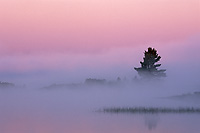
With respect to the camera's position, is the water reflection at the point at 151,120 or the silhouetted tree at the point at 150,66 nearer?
the water reflection at the point at 151,120

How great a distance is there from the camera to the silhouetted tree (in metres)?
110

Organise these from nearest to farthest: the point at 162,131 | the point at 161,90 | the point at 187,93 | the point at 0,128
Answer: the point at 162,131 → the point at 0,128 → the point at 187,93 → the point at 161,90

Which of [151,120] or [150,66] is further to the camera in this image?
[150,66]

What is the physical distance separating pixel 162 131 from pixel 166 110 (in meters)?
16.7

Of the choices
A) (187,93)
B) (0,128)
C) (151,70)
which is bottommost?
(0,128)

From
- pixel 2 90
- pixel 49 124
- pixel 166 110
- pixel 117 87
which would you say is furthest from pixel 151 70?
pixel 2 90

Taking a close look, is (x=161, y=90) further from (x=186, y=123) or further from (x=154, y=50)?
(x=186, y=123)

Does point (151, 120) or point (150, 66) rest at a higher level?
point (150, 66)

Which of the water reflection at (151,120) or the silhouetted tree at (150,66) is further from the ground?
the silhouetted tree at (150,66)

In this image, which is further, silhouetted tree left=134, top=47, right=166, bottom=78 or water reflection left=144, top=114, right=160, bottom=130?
silhouetted tree left=134, top=47, right=166, bottom=78

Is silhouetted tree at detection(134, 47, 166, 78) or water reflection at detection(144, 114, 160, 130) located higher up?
silhouetted tree at detection(134, 47, 166, 78)

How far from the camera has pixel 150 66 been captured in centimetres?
11038

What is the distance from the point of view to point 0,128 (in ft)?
146

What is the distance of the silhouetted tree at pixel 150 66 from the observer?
110m
